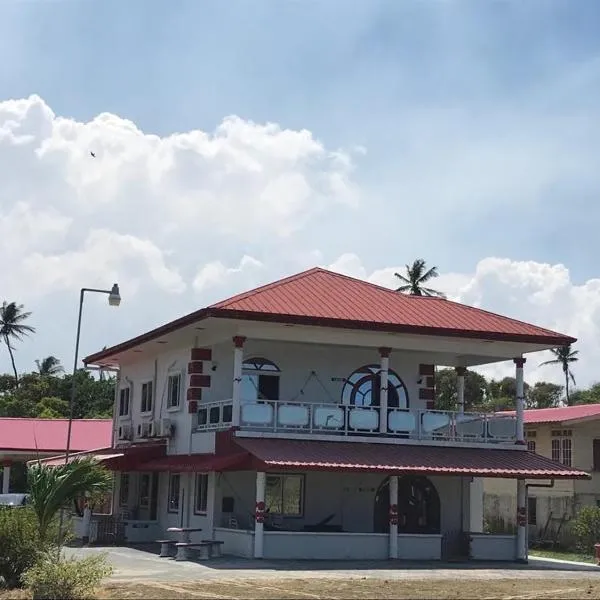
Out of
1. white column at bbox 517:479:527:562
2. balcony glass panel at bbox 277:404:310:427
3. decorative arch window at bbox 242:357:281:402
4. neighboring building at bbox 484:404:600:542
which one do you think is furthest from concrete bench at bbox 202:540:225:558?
neighboring building at bbox 484:404:600:542

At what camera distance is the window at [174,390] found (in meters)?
31.3

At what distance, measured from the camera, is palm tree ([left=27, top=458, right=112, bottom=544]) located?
62.4 feet

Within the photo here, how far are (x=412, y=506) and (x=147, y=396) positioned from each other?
10.1 meters

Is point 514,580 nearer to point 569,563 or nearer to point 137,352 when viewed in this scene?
point 569,563

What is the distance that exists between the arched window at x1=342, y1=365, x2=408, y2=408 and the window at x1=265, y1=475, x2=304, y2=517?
304 cm

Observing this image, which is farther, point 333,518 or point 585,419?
point 585,419

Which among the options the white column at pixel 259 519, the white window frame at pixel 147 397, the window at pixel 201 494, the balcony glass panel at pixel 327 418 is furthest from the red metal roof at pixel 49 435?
the white column at pixel 259 519

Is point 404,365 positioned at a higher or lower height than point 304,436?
higher

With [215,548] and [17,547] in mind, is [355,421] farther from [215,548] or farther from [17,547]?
[17,547]

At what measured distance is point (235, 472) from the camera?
91.5ft

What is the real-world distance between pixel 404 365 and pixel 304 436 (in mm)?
5813

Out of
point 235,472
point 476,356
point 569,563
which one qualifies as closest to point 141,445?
point 235,472

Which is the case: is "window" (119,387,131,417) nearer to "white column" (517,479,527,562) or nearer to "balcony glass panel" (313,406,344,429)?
"balcony glass panel" (313,406,344,429)

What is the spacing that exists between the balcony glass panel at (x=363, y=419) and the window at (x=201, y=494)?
4191 millimetres
